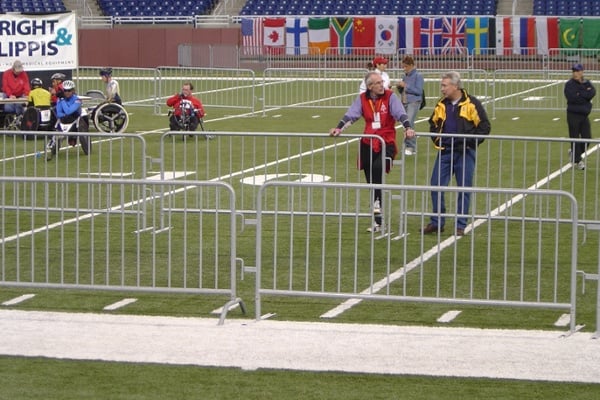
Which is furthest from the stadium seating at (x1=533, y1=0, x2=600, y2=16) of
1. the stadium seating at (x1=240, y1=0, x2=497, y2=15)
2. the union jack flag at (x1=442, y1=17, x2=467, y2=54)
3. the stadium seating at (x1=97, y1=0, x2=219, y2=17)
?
the stadium seating at (x1=97, y1=0, x2=219, y2=17)

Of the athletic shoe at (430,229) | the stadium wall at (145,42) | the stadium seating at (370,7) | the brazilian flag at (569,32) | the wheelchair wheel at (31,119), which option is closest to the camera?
the athletic shoe at (430,229)

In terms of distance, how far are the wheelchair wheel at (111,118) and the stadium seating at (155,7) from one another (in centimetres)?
2952

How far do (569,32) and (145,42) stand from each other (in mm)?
15449

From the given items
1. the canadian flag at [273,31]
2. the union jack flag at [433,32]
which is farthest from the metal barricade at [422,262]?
the canadian flag at [273,31]

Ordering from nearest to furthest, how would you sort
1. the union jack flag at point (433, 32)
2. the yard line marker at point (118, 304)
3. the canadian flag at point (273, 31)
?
the yard line marker at point (118, 304)
the union jack flag at point (433, 32)
the canadian flag at point (273, 31)

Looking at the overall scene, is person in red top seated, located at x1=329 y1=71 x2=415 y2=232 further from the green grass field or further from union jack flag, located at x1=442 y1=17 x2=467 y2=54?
union jack flag, located at x1=442 y1=17 x2=467 y2=54

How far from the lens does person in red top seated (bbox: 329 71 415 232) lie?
45.2ft

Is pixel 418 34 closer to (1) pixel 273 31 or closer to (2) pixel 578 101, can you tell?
(1) pixel 273 31

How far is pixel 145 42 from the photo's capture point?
5078cm

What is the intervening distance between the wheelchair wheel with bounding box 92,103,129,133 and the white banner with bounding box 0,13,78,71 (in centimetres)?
335

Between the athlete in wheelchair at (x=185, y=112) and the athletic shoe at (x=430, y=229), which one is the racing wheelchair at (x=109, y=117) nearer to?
the athlete in wheelchair at (x=185, y=112)

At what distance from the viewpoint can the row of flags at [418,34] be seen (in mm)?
47000

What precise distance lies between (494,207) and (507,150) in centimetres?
546

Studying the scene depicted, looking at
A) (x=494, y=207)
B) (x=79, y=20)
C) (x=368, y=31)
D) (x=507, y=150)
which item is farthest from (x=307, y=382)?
(x=79, y=20)
